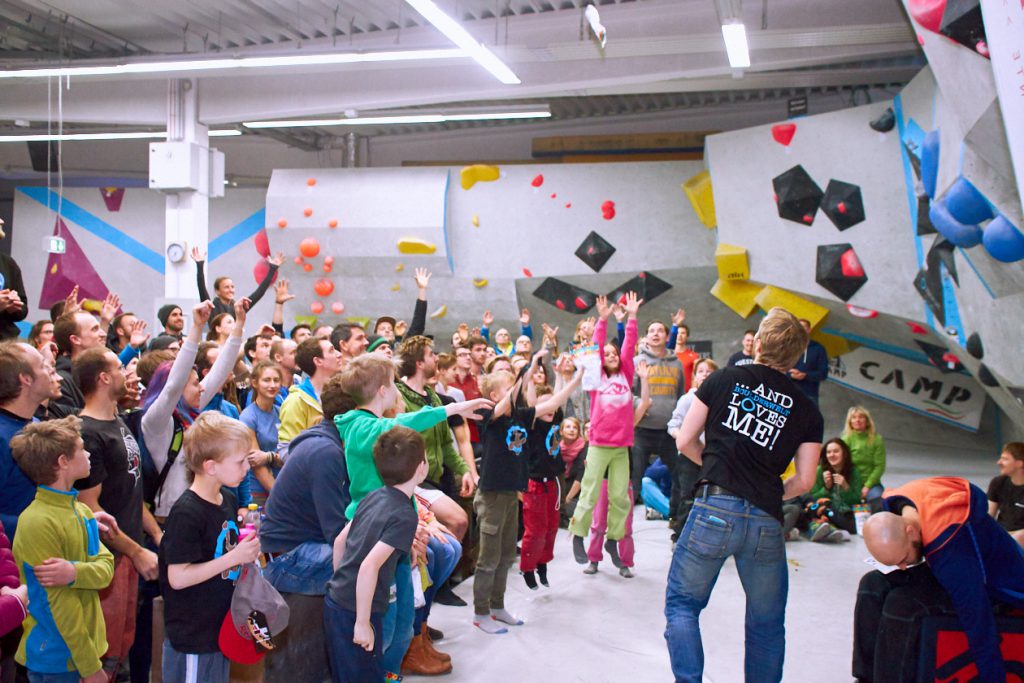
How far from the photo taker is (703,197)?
32.1 ft

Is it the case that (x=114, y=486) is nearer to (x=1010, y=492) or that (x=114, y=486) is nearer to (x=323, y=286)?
(x=1010, y=492)

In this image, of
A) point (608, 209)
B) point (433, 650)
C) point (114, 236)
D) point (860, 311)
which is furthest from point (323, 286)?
point (433, 650)

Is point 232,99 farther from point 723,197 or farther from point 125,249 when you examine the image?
point 723,197

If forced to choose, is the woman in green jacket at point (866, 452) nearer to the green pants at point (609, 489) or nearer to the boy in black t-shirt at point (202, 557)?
the green pants at point (609, 489)

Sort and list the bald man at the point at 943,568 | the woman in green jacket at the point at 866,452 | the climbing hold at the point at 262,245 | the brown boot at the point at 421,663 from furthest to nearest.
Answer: the climbing hold at the point at 262,245 → the woman in green jacket at the point at 866,452 → the brown boot at the point at 421,663 → the bald man at the point at 943,568

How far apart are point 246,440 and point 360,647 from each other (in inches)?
29.9

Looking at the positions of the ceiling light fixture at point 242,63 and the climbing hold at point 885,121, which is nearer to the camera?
the ceiling light fixture at point 242,63

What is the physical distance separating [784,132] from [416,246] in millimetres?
4296

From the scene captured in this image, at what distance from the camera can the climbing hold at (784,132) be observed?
28.2ft

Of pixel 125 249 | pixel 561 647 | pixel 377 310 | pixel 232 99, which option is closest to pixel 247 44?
pixel 232 99

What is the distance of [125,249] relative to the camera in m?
13.3

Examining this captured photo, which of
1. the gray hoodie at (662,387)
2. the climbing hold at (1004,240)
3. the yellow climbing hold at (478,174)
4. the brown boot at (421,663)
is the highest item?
the yellow climbing hold at (478,174)

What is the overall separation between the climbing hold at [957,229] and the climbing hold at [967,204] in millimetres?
117

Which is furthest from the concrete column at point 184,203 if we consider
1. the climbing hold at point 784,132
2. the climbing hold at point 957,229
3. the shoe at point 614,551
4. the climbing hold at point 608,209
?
the climbing hold at point 957,229
